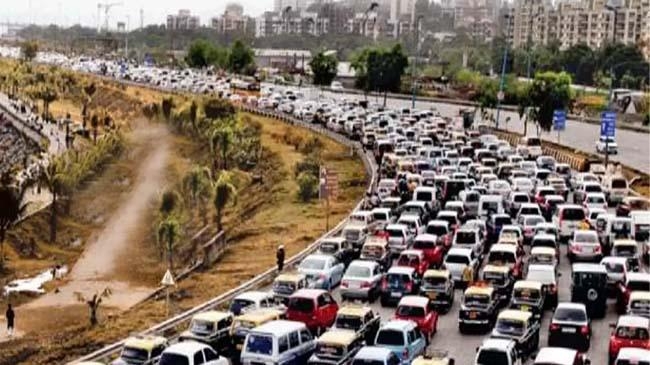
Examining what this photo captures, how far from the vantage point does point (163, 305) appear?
2959cm

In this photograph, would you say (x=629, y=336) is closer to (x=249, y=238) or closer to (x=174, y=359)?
(x=174, y=359)

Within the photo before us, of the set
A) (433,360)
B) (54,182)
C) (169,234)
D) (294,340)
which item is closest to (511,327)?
(433,360)

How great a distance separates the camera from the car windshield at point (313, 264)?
29.0 metres

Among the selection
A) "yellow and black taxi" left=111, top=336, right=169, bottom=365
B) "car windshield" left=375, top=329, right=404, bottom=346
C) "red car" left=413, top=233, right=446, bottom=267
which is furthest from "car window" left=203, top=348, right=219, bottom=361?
"red car" left=413, top=233, right=446, bottom=267

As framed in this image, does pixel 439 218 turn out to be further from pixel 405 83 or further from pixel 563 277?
pixel 405 83

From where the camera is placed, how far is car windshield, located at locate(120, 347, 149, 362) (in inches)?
813

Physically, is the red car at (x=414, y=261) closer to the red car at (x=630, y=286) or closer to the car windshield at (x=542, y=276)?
the car windshield at (x=542, y=276)

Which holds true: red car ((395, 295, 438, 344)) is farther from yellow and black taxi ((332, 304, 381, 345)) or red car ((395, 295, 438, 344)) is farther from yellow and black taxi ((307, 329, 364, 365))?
yellow and black taxi ((307, 329, 364, 365))

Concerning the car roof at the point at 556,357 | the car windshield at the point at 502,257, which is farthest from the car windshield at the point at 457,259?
the car roof at the point at 556,357

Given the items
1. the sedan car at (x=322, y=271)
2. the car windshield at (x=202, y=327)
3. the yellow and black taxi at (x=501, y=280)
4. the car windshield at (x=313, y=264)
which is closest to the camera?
the car windshield at (x=202, y=327)

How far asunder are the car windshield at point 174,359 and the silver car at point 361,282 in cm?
851

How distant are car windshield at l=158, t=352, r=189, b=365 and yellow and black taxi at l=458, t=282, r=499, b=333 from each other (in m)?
7.42

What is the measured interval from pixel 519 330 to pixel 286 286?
20.4 ft

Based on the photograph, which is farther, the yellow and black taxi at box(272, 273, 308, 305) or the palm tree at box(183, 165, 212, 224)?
the palm tree at box(183, 165, 212, 224)
